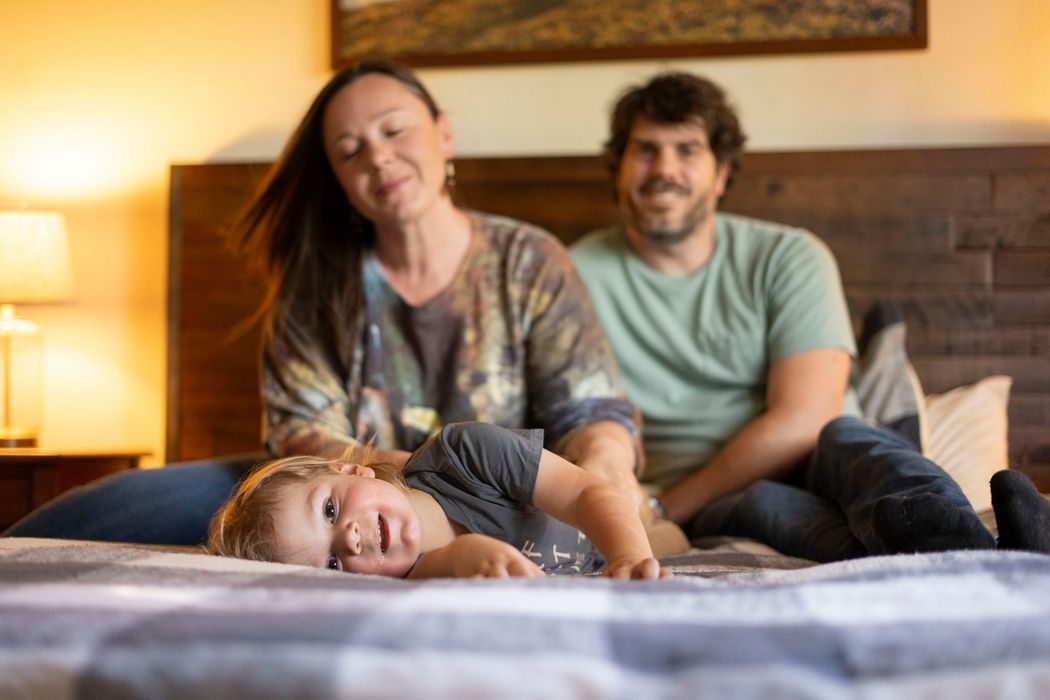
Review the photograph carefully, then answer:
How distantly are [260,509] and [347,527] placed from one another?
13cm

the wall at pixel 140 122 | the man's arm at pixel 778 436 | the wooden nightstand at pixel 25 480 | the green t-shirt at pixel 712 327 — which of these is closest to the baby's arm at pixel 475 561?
the man's arm at pixel 778 436

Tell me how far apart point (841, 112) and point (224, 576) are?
6.90 feet

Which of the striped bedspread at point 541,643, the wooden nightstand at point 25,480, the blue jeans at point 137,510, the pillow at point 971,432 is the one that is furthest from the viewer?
the wooden nightstand at point 25,480

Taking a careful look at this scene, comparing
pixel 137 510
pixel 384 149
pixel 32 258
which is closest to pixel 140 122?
pixel 32 258

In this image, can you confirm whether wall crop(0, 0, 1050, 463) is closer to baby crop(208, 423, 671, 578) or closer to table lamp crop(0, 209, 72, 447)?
table lamp crop(0, 209, 72, 447)

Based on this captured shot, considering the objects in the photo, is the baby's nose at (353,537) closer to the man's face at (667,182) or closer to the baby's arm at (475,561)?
the baby's arm at (475,561)

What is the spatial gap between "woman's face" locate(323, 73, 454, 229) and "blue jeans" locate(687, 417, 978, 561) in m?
0.77

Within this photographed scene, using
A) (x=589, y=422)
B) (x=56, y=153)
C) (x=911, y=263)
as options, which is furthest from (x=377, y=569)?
(x=56, y=153)

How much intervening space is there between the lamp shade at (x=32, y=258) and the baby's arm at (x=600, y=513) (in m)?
1.91

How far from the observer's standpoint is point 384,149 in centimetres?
180

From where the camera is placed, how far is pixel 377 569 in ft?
3.76

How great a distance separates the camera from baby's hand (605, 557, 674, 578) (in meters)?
0.95

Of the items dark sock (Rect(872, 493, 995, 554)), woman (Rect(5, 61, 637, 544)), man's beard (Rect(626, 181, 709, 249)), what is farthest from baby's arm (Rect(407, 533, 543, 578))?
man's beard (Rect(626, 181, 709, 249))

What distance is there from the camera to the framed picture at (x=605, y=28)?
2529 mm
